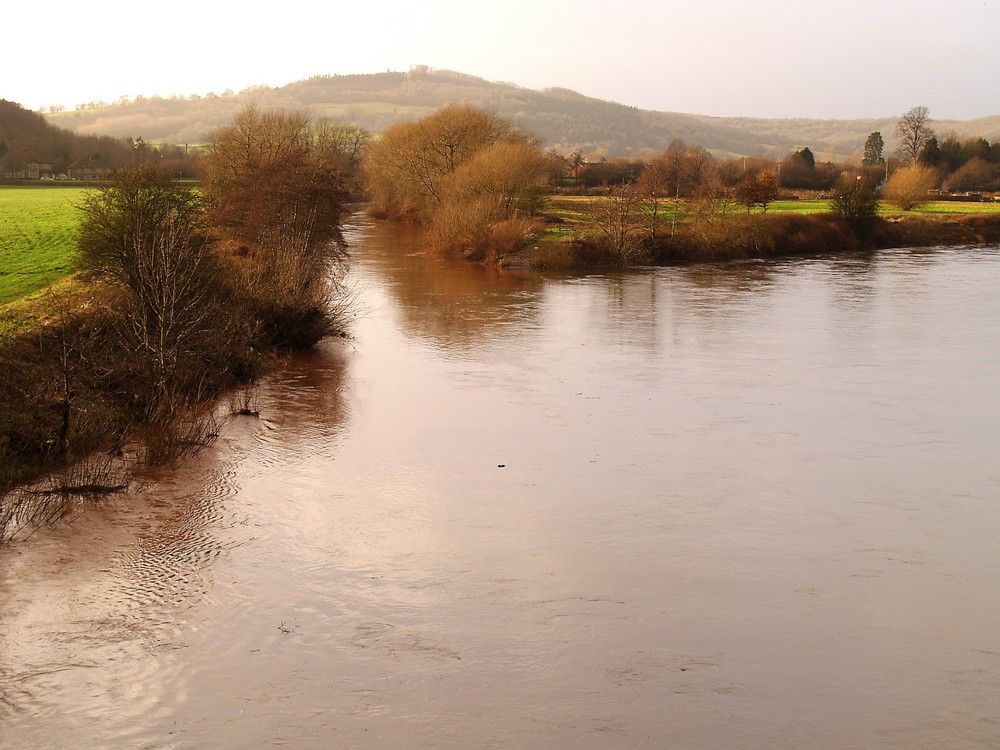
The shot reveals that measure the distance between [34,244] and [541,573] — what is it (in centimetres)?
2366

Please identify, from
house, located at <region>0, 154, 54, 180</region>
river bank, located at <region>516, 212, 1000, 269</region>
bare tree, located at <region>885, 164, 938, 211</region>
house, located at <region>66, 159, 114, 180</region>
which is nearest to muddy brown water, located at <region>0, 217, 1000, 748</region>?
river bank, located at <region>516, 212, 1000, 269</region>

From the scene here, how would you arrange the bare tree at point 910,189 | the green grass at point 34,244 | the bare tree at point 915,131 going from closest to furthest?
the green grass at point 34,244 → the bare tree at point 910,189 → the bare tree at point 915,131

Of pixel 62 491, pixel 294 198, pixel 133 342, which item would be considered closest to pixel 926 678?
pixel 62 491

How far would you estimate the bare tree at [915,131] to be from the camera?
264ft

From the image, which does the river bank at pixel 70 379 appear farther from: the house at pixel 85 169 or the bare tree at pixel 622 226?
the house at pixel 85 169

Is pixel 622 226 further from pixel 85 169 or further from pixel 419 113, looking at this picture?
pixel 419 113

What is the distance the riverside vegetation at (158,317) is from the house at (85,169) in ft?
166

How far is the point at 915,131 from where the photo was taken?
3182 inches

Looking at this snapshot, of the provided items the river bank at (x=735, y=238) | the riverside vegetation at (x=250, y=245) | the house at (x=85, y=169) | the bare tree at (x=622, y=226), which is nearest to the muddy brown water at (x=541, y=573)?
the riverside vegetation at (x=250, y=245)

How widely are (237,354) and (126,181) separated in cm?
445

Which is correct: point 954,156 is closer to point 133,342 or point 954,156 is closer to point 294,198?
point 294,198

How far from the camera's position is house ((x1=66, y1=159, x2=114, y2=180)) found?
68.4 meters

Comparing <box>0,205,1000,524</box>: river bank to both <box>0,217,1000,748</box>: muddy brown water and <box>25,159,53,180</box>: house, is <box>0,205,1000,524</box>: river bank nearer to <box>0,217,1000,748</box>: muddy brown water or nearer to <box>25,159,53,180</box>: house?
<box>0,217,1000,748</box>: muddy brown water

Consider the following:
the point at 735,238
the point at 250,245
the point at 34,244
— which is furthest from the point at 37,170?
the point at 250,245
